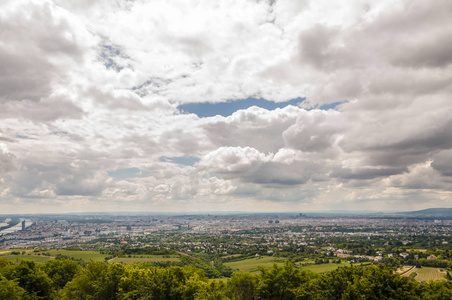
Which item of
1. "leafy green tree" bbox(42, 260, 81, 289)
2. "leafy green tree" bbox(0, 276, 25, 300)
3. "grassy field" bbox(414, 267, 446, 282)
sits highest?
"leafy green tree" bbox(0, 276, 25, 300)

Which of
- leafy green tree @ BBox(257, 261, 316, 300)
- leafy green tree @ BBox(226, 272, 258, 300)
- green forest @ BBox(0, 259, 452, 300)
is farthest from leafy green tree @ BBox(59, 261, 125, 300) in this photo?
leafy green tree @ BBox(257, 261, 316, 300)

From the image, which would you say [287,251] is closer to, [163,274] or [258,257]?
[258,257]

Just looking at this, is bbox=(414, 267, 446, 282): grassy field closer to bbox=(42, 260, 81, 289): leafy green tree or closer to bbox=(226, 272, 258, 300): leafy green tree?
bbox=(226, 272, 258, 300): leafy green tree

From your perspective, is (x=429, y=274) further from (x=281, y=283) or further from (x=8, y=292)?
(x=8, y=292)

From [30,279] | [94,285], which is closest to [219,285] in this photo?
[94,285]

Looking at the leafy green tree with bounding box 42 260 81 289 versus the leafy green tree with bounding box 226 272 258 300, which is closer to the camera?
the leafy green tree with bounding box 226 272 258 300

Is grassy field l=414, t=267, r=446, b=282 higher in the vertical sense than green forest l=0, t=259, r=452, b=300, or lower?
lower
